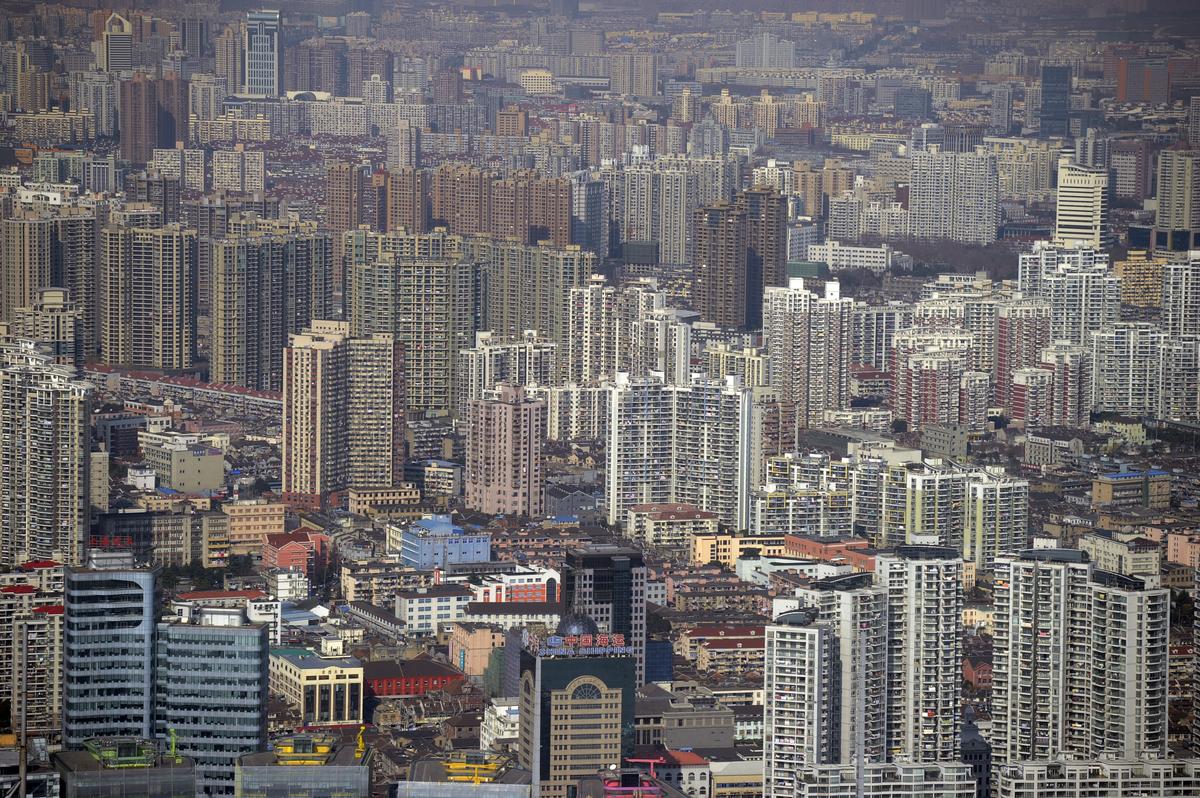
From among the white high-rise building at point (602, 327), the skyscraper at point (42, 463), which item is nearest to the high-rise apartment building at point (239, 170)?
the white high-rise building at point (602, 327)

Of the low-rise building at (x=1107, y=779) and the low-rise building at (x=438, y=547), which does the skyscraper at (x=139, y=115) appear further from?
the low-rise building at (x=1107, y=779)

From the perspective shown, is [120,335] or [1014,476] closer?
[1014,476]

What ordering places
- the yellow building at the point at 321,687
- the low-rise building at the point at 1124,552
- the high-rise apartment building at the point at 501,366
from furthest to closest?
the high-rise apartment building at the point at 501,366
the low-rise building at the point at 1124,552
the yellow building at the point at 321,687

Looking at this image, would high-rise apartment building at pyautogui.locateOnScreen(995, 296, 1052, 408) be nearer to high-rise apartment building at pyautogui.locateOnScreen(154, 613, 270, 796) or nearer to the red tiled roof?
the red tiled roof

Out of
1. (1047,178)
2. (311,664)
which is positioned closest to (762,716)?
(311,664)

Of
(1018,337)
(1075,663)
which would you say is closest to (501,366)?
(1018,337)

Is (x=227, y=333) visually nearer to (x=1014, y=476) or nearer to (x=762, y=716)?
(x=1014, y=476)

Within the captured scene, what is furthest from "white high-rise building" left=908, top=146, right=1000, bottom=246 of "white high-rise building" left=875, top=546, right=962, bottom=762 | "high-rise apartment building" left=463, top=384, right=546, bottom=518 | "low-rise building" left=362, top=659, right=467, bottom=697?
"white high-rise building" left=875, top=546, right=962, bottom=762
